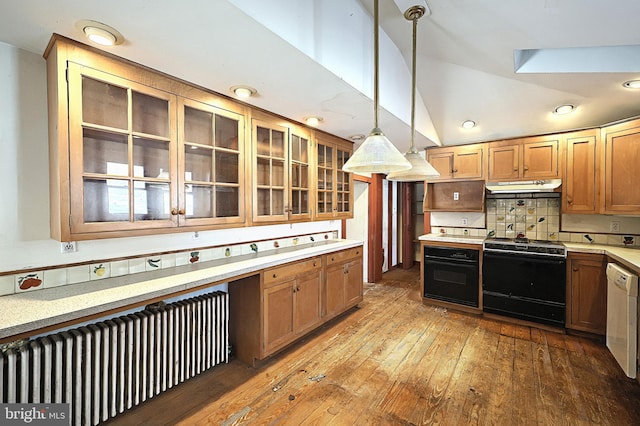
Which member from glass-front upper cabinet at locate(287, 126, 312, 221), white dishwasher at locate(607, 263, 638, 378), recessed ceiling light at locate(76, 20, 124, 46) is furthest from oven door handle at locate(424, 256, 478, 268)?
recessed ceiling light at locate(76, 20, 124, 46)

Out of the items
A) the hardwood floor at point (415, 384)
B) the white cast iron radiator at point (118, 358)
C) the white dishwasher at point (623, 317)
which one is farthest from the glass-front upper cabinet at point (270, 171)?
the white dishwasher at point (623, 317)

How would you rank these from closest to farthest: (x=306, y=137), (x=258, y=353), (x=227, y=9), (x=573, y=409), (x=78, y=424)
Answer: (x=227, y=9) < (x=78, y=424) < (x=573, y=409) < (x=258, y=353) < (x=306, y=137)

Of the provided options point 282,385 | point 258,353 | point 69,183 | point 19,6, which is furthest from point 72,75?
point 282,385

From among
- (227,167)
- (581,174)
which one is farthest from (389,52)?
(581,174)

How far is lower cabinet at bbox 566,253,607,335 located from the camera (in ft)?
9.23

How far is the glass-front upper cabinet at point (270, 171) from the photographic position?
251cm

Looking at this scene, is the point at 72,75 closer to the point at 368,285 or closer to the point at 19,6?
the point at 19,6

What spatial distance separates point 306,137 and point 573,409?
3.10 metres

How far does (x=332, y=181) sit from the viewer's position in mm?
3506

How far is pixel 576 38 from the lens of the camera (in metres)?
1.98

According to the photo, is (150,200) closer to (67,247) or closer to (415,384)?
(67,247)

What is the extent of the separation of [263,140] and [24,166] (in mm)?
1596

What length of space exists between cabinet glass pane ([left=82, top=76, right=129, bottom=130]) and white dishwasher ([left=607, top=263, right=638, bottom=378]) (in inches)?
149

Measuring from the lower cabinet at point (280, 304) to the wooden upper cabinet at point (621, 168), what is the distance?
295cm
